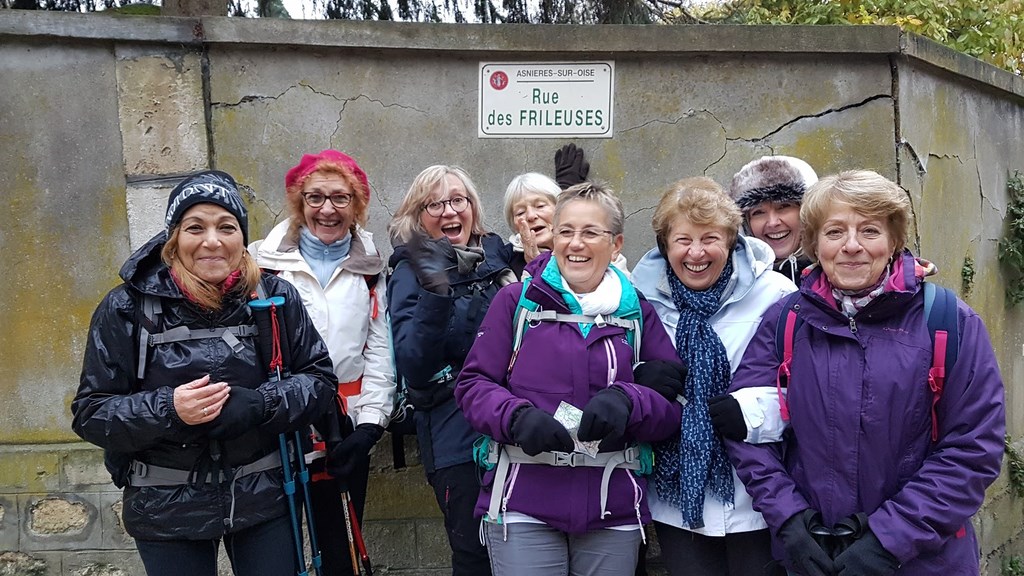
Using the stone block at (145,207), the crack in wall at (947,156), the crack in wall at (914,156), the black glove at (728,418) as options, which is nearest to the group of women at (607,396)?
the black glove at (728,418)

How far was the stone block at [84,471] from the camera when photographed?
369 centimetres

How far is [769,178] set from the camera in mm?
3115

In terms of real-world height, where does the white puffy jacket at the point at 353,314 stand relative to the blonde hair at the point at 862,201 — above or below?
below

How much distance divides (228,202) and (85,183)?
1616mm

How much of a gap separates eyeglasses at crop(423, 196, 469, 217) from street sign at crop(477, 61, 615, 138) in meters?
0.80

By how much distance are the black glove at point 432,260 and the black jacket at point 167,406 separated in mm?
553

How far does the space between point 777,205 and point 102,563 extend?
339cm

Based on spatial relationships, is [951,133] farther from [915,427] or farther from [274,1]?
[274,1]

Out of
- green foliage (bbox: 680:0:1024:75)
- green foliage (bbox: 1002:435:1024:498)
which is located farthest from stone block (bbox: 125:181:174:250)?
green foliage (bbox: 680:0:1024:75)

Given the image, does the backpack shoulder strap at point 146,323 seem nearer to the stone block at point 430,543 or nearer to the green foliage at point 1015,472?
the stone block at point 430,543

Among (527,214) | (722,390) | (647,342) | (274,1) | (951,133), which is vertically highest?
(274,1)

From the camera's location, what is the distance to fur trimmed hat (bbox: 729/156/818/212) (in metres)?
3.08

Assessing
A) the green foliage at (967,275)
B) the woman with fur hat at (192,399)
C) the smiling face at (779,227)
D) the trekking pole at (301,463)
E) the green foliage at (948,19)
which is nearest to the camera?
the woman with fur hat at (192,399)

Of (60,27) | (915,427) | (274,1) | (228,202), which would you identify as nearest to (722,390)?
(915,427)
